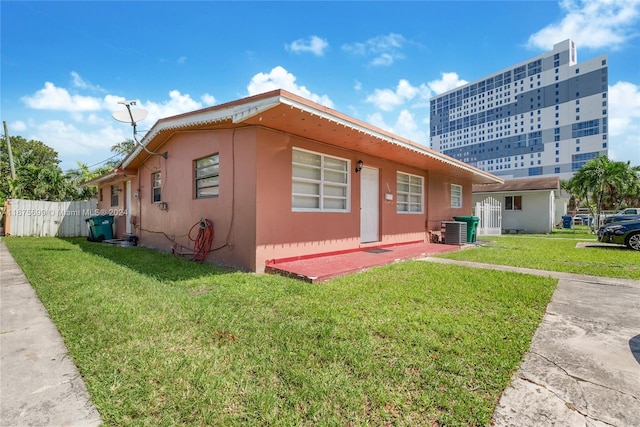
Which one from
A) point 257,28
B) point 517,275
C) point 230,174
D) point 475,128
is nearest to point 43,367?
point 230,174

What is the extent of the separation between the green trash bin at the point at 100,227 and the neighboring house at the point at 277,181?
2450mm

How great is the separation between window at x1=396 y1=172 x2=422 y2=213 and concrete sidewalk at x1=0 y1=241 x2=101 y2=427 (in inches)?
343

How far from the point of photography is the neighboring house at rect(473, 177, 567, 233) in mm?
18516

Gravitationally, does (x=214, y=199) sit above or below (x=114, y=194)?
below

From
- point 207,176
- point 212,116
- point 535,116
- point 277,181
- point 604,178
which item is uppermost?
point 535,116

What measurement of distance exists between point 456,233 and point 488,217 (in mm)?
7385

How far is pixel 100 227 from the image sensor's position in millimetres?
12148

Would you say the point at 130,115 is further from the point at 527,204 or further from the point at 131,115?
the point at 527,204

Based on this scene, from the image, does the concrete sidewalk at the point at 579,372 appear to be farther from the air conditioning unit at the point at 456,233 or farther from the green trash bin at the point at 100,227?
the green trash bin at the point at 100,227

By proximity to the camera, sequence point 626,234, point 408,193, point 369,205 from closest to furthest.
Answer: point 369,205
point 626,234
point 408,193

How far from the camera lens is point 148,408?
1.85 m

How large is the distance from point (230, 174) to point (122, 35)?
740cm

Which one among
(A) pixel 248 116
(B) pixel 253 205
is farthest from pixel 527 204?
(A) pixel 248 116

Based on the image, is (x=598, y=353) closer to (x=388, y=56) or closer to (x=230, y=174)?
(x=230, y=174)
